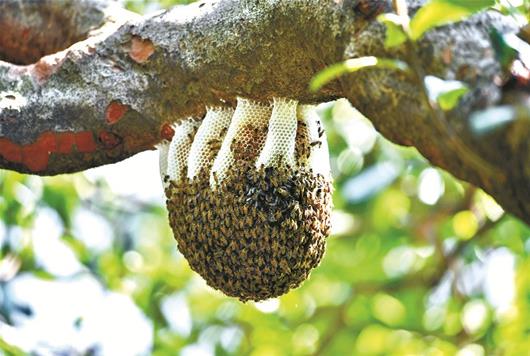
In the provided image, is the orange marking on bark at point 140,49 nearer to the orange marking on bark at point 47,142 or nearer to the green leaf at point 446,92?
the orange marking on bark at point 47,142

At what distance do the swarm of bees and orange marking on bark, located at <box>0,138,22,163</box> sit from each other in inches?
11.9

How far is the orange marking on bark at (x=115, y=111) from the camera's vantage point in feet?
6.44

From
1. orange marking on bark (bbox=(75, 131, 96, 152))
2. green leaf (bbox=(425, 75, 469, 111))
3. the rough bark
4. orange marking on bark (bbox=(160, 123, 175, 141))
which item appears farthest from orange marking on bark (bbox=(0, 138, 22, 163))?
green leaf (bbox=(425, 75, 469, 111))

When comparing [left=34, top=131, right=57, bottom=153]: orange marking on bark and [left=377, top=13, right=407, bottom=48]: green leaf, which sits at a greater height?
[left=377, top=13, right=407, bottom=48]: green leaf

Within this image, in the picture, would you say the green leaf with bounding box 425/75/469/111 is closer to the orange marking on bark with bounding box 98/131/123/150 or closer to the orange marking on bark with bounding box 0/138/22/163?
the orange marking on bark with bounding box 98/131/123/150

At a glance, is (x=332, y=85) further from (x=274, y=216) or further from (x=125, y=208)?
(x=125, y=208)

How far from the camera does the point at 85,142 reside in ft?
6.54

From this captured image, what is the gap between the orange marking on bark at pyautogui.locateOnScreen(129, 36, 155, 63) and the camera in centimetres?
196

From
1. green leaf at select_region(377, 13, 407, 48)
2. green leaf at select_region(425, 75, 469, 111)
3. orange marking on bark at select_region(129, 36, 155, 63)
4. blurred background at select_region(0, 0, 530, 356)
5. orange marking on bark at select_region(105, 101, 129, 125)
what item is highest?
green leaf at select_region(377, 13, 407, 48)

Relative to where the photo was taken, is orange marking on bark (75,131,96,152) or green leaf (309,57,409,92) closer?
green leaf (309,57,409,92)

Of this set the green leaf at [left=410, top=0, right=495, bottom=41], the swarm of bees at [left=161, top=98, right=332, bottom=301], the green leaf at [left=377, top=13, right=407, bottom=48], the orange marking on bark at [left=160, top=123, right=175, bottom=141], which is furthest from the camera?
the orange marking on bark at [left=160, top=123, right=175, bottom=141]

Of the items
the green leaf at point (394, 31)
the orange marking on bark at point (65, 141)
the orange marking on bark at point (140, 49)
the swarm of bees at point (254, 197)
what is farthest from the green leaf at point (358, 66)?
the orange marking on bark at point (65, 141)

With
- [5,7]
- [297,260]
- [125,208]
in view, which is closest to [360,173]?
[125,208]

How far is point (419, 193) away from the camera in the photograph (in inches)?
163
